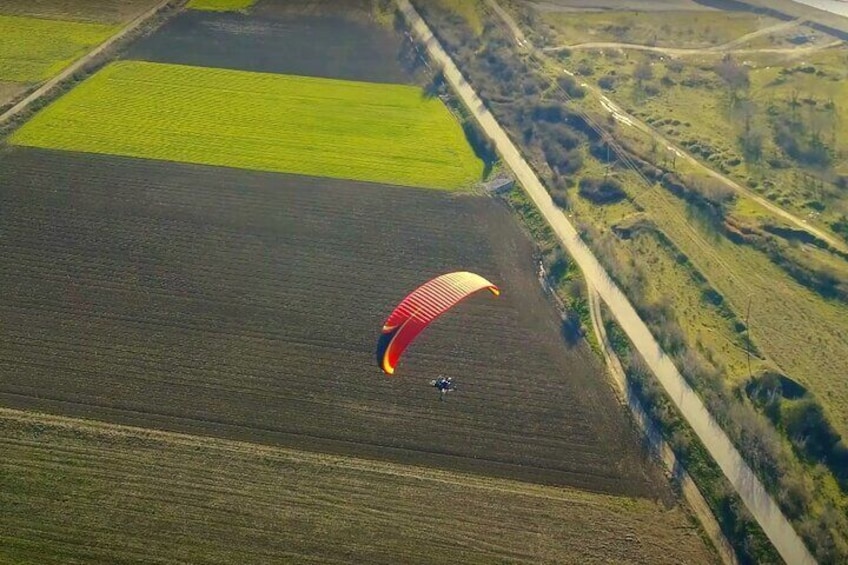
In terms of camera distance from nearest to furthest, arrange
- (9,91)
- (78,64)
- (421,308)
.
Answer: (421,308) < (9,91) < (78,64)

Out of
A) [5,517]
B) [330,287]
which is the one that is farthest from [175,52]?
[5,517]

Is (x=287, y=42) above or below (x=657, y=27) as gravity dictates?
below

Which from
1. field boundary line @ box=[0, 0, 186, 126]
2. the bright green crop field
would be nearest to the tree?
the bright green crop field

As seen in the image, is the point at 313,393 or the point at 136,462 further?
the point at 313,393

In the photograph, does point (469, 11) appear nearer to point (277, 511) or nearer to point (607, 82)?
point (607, 82)

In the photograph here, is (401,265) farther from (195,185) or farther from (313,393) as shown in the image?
(195,185)

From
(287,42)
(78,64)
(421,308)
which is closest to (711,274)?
(421,308)

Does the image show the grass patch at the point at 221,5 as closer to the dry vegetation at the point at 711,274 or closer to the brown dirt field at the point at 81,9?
the brown dirt field at the point at 81,9
